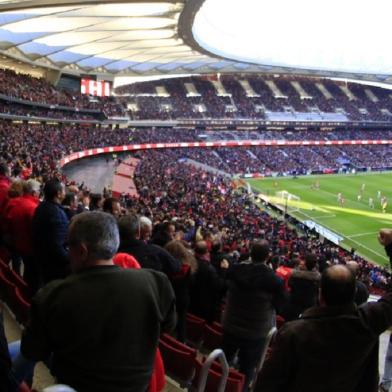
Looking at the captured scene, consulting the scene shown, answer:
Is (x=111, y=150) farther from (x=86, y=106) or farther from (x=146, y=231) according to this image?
(x=146, y=231)

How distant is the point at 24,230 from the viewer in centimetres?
541

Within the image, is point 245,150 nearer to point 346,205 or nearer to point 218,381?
point 346,205

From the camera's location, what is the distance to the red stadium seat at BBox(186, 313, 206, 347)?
569 cm

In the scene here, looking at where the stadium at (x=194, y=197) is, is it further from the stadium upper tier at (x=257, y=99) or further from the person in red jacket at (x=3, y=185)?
the stadium upper tier at (x=257, y=99)

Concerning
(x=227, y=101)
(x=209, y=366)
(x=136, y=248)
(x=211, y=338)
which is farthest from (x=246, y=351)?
(x=227, y=101)

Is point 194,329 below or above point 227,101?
below

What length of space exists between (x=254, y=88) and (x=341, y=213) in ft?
140

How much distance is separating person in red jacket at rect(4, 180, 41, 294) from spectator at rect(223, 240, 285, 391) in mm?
2318

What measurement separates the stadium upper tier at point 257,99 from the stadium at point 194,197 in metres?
0.35

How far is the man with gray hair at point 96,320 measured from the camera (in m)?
2.47

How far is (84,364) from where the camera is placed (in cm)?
252

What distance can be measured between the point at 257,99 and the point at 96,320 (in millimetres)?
74274

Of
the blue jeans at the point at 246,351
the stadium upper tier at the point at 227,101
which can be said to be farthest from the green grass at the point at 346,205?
the blue jeans at the point at 246,351

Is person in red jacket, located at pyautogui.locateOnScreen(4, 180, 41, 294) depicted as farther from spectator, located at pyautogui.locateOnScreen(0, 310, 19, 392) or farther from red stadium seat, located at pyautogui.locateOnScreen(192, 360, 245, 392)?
spectator, located at pyautogui.locateOnScreen(0, 310, 19, 392)
